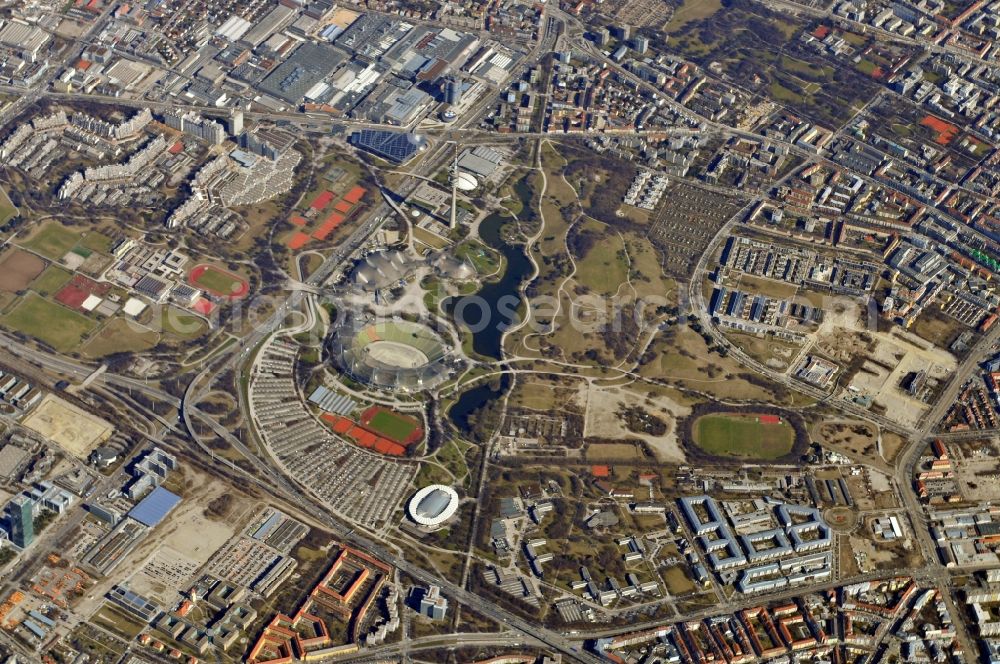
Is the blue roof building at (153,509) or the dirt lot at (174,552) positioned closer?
the dirt lot at (174,552)

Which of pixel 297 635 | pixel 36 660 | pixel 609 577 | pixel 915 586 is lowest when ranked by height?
pixel 36 660

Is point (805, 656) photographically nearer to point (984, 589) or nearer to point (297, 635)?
point (984, 589)

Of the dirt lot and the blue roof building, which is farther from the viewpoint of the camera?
the blue roof building

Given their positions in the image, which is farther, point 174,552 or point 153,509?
point 153,509

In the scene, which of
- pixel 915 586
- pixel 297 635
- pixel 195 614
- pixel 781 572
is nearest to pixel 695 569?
pixel 781 572

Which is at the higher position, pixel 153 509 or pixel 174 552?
pixel 153 509

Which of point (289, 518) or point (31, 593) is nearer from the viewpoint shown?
point (31, 593)

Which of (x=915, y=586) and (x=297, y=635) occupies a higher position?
(x=915, y=586)

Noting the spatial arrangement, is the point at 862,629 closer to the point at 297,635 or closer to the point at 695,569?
the point at 695,569

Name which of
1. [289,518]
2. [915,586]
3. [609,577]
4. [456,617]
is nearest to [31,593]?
[289,518]
